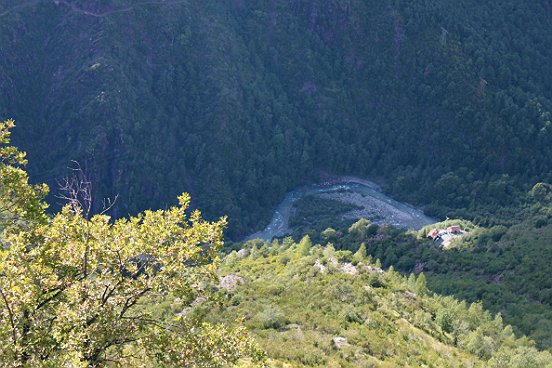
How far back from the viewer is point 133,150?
445ft

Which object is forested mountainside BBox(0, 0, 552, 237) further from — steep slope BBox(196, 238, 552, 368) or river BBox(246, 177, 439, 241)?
steep slope BBox(196, 238, 552, 368)

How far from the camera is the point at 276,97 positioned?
159 metres

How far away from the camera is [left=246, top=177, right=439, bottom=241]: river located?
5261 inches

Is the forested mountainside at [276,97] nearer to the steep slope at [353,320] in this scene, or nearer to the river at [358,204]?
the river at [358,204]

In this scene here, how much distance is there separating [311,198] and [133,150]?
46.1 meters

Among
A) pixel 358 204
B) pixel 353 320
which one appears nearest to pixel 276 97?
pixel 358 204

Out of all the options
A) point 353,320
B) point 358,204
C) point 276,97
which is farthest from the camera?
point 276,97

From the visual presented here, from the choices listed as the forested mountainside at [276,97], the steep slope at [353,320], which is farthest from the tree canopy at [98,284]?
the forested mountainside at [276,97]

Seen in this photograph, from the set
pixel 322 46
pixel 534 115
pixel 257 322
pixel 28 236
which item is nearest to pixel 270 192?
pixel 322 46

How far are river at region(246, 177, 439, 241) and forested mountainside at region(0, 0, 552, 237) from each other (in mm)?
3201

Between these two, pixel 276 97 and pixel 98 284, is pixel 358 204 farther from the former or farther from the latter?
pixel 98 284

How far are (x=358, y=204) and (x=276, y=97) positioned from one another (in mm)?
40415

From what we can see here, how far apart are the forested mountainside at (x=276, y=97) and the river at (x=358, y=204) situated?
320 centimetres

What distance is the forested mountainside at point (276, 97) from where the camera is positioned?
445 feet
